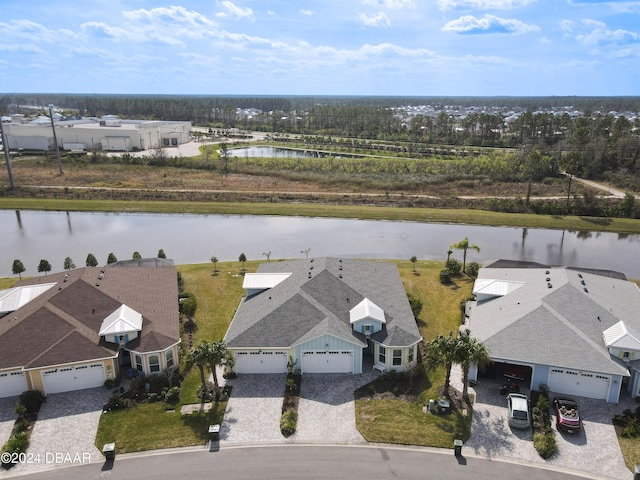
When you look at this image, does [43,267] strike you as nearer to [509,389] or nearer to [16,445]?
[16,445]

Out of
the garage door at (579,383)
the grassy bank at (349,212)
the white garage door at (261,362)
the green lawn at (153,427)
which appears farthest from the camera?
the grassy bank at (349,212)

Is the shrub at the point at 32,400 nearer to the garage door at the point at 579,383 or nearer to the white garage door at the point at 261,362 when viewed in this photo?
the white garage door at the point at 261,362

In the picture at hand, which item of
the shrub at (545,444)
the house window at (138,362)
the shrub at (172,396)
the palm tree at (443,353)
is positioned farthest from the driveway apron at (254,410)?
the shrub at (545,444)

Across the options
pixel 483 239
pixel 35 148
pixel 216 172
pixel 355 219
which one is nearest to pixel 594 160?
pixel 483 239

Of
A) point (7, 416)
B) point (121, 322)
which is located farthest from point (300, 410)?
point (7, 416)

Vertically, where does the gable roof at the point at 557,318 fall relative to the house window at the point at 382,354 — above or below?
above
